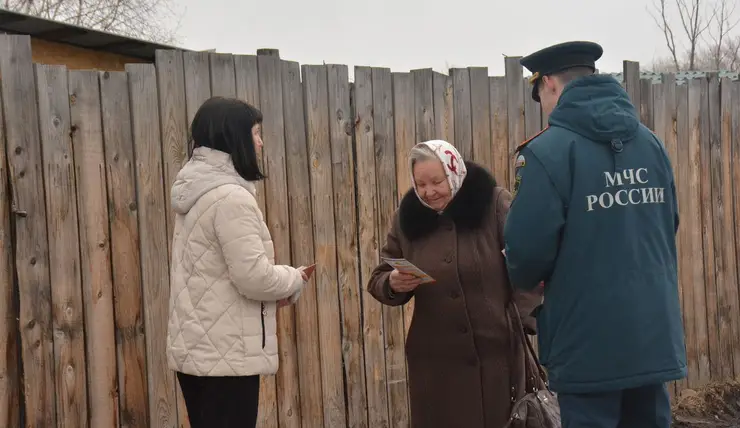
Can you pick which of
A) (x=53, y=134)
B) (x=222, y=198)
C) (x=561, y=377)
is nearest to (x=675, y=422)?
(x=561, y=377)

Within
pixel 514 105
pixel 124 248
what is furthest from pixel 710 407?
pixel 124 248

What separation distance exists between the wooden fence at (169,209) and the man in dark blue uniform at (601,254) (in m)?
2.05

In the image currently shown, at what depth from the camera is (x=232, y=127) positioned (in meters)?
3.36

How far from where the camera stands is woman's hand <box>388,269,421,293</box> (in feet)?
11.0

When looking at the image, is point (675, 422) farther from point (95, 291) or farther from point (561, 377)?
point (95, 291)

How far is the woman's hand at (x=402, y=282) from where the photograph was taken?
3.36 m

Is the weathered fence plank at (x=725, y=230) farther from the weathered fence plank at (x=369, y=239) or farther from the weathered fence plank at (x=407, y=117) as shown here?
the weathered fence plank at (x=369, y=239)

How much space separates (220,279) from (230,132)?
60 cm

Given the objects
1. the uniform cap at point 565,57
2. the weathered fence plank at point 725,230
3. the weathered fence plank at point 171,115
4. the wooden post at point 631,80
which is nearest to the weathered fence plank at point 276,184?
the weathered fence plank at point 171,115

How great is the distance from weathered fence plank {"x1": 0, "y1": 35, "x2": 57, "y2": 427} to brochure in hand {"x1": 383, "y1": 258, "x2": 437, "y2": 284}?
5.78 ft

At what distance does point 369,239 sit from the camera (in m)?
4.88

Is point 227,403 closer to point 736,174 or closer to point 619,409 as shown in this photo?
point 619,409

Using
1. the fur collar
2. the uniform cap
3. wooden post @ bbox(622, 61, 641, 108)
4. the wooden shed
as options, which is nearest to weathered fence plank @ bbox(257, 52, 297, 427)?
the fur collar

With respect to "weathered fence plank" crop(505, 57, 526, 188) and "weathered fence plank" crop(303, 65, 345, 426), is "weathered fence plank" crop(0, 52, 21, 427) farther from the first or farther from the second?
"weathered fence plank" crop(505, 57, 526, 188)
